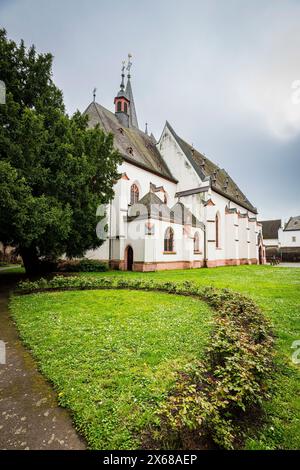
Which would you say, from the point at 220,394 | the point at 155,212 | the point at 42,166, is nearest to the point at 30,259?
the point at 42,166

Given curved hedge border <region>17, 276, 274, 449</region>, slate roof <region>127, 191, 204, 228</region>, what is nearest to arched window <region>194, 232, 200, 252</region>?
slate roof <region>127, 191, 204, 228</region>

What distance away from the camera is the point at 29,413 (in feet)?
8.63

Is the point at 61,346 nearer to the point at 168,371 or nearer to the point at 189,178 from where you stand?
the point at 168,371

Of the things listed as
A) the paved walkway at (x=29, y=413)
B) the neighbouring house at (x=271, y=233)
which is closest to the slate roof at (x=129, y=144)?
the paved walkway at (x=29, y=413)

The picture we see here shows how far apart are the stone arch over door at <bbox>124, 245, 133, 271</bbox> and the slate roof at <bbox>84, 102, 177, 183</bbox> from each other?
8.00 meters

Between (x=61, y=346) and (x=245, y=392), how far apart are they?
10.6ft

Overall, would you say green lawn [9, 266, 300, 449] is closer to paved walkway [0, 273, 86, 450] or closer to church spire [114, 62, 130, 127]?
paved walkway [0, 273, 86, 450]

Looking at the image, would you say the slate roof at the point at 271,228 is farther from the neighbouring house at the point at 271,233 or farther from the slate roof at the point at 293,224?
the slate roof at the point at 293,224

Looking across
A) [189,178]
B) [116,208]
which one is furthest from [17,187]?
[189,178]

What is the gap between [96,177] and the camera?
46.0 feet

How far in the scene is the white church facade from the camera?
18922 millimetres

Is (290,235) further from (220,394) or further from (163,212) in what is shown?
(220,394)

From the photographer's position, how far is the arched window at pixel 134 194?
2176 centimetres

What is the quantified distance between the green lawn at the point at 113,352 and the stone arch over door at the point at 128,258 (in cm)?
1178
